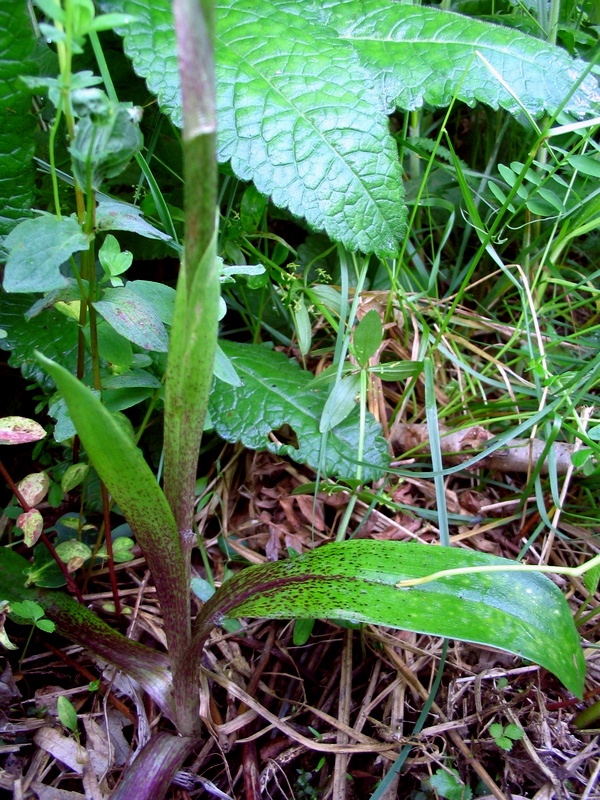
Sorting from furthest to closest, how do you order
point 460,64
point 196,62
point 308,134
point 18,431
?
point 460,64 → point 308,134 → point 18,431 → point 196,62

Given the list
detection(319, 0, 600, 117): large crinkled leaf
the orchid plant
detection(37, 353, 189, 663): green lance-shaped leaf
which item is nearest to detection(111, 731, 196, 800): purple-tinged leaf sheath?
the orchid plant

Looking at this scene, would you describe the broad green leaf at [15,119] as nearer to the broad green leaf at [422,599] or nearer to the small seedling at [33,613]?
the small seedling at [33,613]

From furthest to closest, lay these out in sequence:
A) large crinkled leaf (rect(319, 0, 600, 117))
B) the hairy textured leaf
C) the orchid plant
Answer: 1. large crinkled leaf (rect(319, 0, 600, 117))
2. the hairy textured leaf
3. the orchid plant

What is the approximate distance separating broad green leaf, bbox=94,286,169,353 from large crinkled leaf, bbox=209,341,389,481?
0.36m

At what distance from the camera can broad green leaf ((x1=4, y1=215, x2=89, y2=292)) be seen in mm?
677

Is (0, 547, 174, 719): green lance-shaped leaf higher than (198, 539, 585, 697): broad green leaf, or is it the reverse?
(198, 539, 585, 697): broad green leaf

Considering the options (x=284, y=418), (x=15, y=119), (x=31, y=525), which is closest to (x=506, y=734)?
(x=284, y=418)

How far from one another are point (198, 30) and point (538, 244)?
3.96 feet

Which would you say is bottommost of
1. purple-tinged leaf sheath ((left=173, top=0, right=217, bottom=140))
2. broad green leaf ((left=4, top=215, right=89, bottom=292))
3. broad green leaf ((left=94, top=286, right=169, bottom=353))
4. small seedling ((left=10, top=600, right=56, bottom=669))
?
small seedling ((left=10, top=600, right=56, bottom=669))

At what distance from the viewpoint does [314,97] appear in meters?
1.14

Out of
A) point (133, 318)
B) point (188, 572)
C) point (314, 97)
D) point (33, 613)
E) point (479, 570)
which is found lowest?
point (33, 613)

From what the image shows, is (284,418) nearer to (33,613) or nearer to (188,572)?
(188,572)

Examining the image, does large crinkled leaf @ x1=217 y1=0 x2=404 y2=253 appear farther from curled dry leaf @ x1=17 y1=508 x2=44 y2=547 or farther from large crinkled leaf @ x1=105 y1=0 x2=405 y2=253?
curled dry leaf @ x1=17 y1=508 x2=44 y2=547

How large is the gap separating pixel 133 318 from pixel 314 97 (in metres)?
0.63
